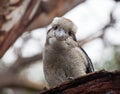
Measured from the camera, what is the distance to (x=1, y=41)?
2.47 m

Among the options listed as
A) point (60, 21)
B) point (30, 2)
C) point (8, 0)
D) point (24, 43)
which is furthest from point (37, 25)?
point (60, 21)

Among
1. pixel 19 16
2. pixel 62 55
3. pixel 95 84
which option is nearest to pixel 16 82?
pixel 19 16

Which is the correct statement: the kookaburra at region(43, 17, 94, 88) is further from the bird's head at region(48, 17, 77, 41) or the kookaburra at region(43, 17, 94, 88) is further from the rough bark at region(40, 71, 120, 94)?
the rough bark at region(40, 71, 120, 94)

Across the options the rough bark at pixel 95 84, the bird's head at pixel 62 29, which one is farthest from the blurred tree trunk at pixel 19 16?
the rough bark at pixel 95 84

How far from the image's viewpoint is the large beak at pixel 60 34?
56.9 inches

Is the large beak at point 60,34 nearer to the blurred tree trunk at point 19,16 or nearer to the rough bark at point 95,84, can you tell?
the rough bark at point 95,84

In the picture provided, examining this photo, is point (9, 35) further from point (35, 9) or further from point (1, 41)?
point (35, 9)

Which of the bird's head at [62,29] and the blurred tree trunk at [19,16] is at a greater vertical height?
the blurred tree trunk at [19,16]

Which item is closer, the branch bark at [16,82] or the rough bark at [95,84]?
the rough bark at [95,84]

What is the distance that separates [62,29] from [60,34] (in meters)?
0.04

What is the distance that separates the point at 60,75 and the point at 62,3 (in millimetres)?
1599

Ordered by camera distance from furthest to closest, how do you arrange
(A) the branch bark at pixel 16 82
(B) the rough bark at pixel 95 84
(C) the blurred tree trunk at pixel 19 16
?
(A) the branch bark at pixel 16 82 < (C) the blurred tree trunk at pixel 19 16 < (B) the rough bark at pixel 95 84

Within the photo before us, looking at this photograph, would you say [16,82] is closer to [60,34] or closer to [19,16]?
[19,16]

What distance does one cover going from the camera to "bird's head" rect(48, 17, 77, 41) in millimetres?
1455
